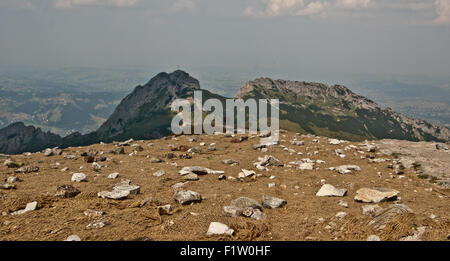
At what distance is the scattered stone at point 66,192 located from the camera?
12977mm

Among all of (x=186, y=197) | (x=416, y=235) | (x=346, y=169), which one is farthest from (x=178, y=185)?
(x=346, y=169)

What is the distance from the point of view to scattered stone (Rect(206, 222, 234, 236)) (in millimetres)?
9547

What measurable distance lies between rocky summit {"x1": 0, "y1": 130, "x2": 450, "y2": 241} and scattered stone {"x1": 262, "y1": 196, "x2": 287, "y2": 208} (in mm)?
49

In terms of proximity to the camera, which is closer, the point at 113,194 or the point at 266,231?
the point at 266,231

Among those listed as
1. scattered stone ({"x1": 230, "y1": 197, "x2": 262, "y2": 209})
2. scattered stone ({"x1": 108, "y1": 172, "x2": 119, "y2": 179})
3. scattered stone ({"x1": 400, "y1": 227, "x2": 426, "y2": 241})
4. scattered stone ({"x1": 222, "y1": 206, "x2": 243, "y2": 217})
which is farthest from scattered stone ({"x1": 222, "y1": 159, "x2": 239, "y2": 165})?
scattered stone ({"x1": 400, "y1": 227, "x2": 426, "y2": 241})

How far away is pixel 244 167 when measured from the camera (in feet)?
65.6

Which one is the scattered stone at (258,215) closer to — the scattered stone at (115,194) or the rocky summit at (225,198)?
the rocky summit at (225,198)

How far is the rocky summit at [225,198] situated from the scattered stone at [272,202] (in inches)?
1.9

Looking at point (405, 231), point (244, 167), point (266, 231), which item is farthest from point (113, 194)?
point (405, 231)
